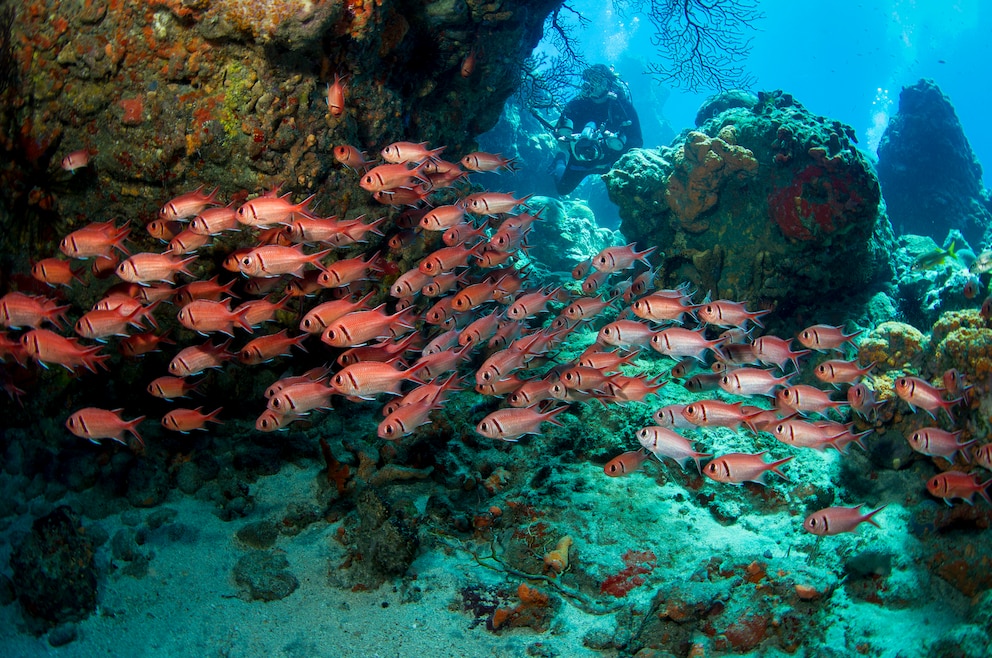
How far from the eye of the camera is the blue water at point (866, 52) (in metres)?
84.1

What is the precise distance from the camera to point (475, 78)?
27.9 ft

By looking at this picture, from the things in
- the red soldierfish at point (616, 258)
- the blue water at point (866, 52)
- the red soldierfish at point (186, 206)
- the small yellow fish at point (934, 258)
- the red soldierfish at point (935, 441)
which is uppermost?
the blue water at point (866, 52)

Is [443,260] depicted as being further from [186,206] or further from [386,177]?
[186,206]

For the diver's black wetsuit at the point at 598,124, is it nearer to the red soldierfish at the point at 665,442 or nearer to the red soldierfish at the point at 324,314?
the red soldierfish at the point at 324,314

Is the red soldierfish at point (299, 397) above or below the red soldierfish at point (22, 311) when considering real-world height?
above

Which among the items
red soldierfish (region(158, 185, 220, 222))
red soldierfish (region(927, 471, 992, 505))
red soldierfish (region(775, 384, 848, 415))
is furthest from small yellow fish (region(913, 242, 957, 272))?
red soldierfish (region(158, 185, 220, 222))

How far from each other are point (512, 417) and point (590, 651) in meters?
1.81

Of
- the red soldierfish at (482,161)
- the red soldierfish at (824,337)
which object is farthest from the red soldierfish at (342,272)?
the red soldierfish at (824,337)

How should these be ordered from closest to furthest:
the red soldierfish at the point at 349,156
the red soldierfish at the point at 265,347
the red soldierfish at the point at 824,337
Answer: the red soldierfish at the point at 265,347
the red soldierfish at the point at 349,156
the red soldierfish at the point at 824,337

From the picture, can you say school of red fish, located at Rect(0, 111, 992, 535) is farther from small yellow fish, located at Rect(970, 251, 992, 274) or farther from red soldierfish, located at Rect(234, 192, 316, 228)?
small yellow fish, located at Rect(970, 251, 992, 274)

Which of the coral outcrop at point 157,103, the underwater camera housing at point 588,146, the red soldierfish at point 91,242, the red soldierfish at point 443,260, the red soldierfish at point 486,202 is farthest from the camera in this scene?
the underwater camera housing at point 588,146

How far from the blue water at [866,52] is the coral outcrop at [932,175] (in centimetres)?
6242

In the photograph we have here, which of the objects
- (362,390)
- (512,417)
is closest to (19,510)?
(362,390)

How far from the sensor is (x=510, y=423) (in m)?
4.21
